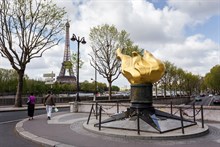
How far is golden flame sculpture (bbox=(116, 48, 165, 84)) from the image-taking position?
12.8 metres

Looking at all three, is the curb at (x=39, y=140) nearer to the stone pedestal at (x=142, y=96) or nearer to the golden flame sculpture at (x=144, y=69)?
the stone pedestal at (x=142, y=96)

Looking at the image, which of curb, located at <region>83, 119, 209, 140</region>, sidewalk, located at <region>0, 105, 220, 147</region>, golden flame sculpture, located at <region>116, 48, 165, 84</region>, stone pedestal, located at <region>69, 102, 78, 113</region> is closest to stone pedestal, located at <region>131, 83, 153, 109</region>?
golden flame sculpture, located at <region>116, 48, 165, 84</region>

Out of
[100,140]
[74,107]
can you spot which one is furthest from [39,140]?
[74,107]

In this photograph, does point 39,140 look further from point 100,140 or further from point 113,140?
point 113,140

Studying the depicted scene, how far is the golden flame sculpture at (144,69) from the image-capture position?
1277cm

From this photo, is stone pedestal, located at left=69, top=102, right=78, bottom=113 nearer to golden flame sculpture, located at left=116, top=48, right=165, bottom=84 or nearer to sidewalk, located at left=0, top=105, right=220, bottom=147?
golden flame sculpture, located at left=116, top=48, right=165, bottom=84

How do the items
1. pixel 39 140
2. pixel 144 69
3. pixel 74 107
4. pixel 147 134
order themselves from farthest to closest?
pixel 74 107 < pixel 144 69 < pixel 147 134 < pixel 39 140

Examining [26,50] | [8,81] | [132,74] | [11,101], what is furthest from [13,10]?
[8,81]

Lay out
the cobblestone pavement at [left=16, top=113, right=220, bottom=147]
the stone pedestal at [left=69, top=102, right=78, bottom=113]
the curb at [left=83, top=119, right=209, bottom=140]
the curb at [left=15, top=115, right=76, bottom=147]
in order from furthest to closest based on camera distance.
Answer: the stone pedestal at [left=69, top=102, right=78, bottom=113] < the curb at [left=83, top=119, right=209, bottom=140] < the cobblestone pavement at [left=16, top=113, right=220, bottom=147] < the curb at [left=15, top=115, right=76, bottom=147]

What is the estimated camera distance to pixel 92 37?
143ft

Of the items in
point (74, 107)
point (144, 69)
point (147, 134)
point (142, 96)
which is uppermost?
point (144, 69)

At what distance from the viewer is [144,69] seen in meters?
12.8

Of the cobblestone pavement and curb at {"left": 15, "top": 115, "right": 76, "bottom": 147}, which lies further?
the cobblestone pavement

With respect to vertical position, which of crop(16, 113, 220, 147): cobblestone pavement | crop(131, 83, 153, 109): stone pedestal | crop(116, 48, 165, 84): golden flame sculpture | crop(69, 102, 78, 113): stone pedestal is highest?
crop(116, 48, 165, 84): golden flame sculpture
